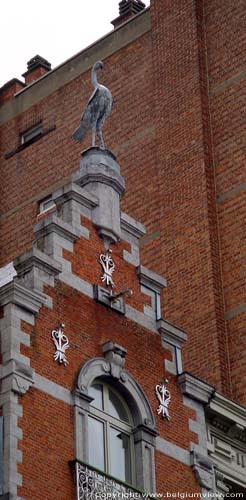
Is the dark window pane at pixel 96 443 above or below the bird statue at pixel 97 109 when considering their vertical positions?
below

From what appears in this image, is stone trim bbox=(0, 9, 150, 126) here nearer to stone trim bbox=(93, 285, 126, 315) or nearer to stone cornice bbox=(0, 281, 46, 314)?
stone trim bbox=(93, 285, 126, 315)

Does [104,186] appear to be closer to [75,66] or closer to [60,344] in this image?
[60,344]

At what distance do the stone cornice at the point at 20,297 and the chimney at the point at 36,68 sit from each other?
63.2 feet

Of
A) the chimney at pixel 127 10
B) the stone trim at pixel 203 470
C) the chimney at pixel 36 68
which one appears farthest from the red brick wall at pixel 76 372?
the chimney at pixel 36 68

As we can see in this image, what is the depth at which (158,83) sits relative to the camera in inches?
1560

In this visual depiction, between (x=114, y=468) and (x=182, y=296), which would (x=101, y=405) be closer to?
(x=114, y=468)

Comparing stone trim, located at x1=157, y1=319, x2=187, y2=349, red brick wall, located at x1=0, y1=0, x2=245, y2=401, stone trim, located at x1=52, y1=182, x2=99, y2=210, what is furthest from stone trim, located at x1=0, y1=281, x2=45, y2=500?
red brick wall, located at x1=0, y1=0, x2=245, y2=401

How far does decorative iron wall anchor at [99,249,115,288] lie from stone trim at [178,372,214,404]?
1920 mm

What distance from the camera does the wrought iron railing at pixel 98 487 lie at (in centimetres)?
2520

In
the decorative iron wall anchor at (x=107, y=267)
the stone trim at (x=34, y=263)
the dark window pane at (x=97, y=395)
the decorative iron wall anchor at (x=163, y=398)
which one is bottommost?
the dark window pane at (x=97, y=395)

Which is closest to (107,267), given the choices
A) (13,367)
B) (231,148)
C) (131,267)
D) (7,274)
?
(131,267)

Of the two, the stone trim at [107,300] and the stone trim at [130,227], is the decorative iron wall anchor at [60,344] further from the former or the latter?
the stone trim at [130,227]

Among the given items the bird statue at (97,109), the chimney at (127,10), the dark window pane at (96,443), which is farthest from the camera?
the chimney at (127,10)

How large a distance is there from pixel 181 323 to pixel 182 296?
0.63 meters
